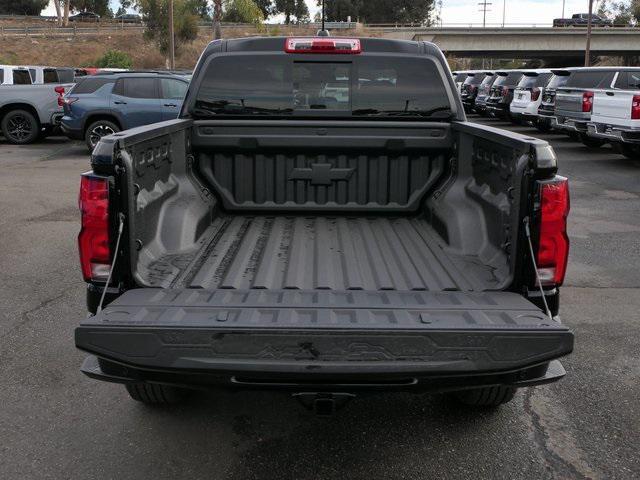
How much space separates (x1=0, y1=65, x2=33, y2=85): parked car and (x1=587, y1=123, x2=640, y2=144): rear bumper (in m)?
13.4

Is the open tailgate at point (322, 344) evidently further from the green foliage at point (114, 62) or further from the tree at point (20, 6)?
the tree at point (20, 6)

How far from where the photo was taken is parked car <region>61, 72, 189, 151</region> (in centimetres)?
1536

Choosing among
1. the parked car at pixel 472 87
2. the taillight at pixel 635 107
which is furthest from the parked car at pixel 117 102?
the parked car at pixel 472 87

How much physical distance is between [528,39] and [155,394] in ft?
233

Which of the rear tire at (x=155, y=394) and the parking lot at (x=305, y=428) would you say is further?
the rear tire at (x=155, y=394)

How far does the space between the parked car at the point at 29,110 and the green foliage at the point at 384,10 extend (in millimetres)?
87640

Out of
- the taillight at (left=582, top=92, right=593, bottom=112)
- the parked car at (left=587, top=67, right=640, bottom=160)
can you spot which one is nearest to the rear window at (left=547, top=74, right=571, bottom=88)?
the parked car at (left=587, top=67, right=640, bottom=160)

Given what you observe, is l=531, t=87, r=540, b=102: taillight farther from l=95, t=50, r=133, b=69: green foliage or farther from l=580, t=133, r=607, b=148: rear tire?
l=95, t=50, r=133, b=69: green foliage

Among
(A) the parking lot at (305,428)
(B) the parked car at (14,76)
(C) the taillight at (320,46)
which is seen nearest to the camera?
(A) the parking lot at (305,428)

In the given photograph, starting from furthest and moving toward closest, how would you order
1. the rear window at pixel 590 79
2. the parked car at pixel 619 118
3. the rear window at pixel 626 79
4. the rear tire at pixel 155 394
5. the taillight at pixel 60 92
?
the taillight at pixel 60 92, the rear window at pixel 590 79, the rear window at pixel 626 79, the parked car at pixel 619 118, the rear tire at pixel 155 394

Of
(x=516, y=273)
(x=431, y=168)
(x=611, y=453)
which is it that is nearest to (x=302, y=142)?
(x=431, y=168)

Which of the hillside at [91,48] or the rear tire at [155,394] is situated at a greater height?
the hillside at [91,48]

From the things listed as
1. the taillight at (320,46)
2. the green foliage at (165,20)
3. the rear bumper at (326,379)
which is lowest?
the rear bumper at (326,379)

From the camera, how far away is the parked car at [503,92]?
2361cm
